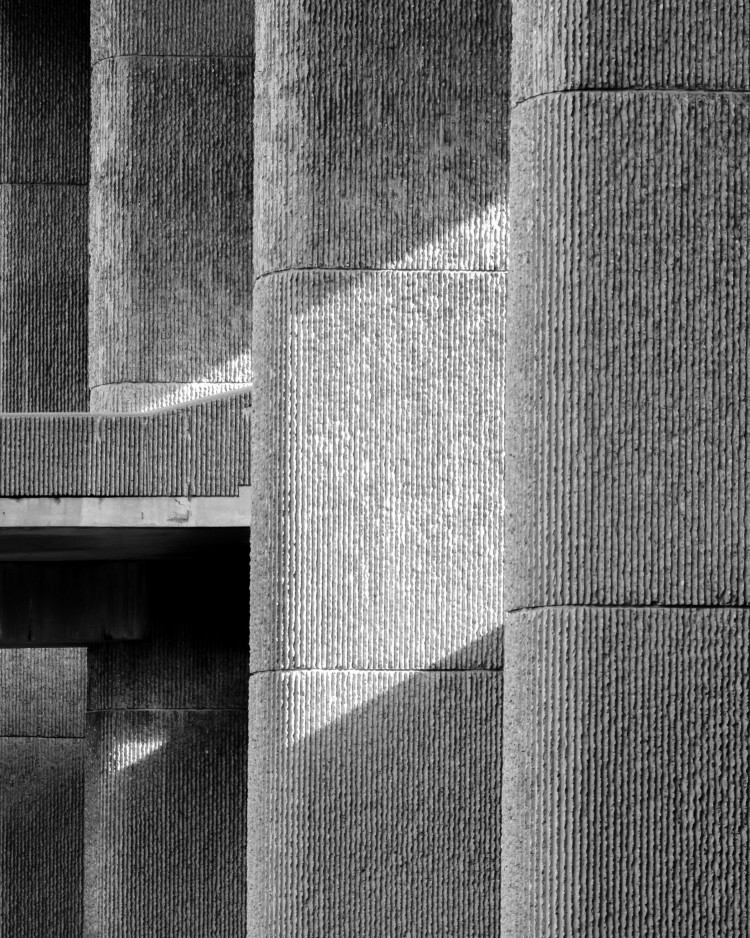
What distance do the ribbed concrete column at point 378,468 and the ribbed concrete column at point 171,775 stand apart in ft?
16.4

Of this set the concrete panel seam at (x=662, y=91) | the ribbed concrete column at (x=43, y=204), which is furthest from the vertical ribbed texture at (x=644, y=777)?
the ribbed concrete column at (x=43, y=204)

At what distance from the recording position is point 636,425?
A: 6645 millimetres

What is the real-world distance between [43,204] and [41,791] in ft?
18.0

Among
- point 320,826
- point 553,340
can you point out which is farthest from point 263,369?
point 553,340

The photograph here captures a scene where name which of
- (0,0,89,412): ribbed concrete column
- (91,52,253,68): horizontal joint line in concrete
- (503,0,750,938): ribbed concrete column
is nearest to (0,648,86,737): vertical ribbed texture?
(0,0,89,412): ribbed concrete column

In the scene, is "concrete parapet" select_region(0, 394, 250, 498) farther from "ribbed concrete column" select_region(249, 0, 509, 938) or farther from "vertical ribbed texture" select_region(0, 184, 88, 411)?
"vertical ribbed texture" select_region(0, 184, 88, 411)

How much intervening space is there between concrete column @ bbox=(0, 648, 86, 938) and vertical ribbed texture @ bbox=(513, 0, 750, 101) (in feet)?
42.6

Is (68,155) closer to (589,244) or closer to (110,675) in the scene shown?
(110,675)

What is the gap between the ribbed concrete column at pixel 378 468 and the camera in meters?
9.50

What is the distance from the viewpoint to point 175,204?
49.3 feet

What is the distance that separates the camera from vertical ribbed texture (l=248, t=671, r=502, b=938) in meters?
9.36

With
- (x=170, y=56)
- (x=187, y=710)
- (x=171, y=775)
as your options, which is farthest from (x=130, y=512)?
(x=170, y=56)

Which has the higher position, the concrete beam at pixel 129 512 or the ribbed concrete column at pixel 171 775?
the concrete beam at pixel 129 512

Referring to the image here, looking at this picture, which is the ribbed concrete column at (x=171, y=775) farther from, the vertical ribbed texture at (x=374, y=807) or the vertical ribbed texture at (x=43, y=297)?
the vertical ribbed texture at (x=374, y=807)
